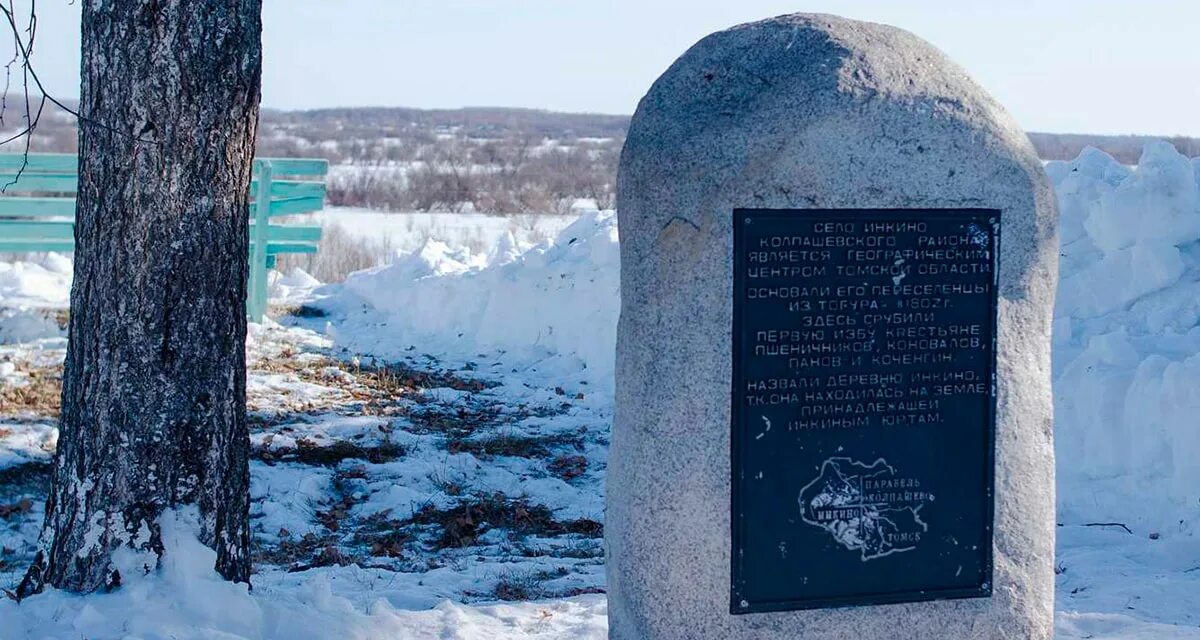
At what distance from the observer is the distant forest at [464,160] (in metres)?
36.2

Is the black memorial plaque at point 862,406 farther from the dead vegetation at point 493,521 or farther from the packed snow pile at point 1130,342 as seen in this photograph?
the dead vegetation at point 493,521

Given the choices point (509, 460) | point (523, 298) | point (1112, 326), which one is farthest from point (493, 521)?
point (523, 298)

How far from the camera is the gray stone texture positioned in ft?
12.2

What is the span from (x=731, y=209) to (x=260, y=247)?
33.1 feet

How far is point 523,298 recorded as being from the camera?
12508mm

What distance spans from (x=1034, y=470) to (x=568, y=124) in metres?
118

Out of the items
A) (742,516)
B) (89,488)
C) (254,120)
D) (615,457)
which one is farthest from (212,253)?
(742,516)

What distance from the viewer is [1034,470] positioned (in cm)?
401

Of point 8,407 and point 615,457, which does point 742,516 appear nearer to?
point 615,457

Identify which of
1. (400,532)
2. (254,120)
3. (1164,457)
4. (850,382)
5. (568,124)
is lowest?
(400,532)

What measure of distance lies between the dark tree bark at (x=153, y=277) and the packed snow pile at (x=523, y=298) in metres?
6.22

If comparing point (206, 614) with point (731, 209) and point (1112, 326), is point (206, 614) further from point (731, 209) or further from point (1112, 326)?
point (1112, 326)

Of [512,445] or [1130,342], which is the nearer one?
[1130,342]

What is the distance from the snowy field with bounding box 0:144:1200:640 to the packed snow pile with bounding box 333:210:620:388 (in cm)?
3
